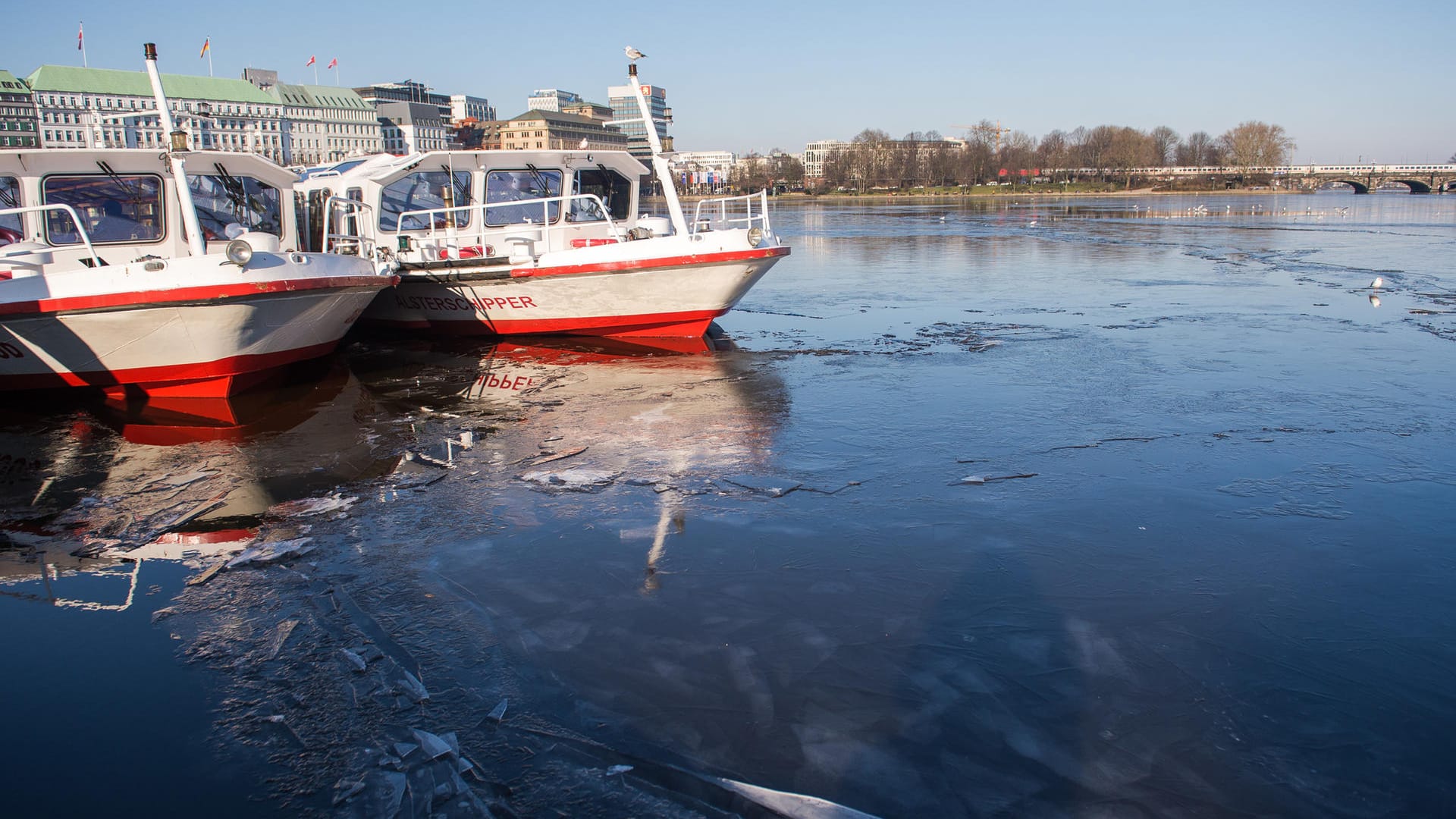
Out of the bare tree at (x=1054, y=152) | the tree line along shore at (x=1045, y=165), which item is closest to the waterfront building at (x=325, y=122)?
the tree line along shore at (x=1045, y=165)

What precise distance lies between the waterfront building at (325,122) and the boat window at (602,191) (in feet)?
408

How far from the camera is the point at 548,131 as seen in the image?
14550 cm

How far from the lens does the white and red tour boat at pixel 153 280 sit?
29.2 ft

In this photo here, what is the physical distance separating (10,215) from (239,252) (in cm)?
404

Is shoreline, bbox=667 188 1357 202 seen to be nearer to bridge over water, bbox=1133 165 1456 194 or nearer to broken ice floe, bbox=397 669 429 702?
bridge over water, bbox=1133 165 1456 194

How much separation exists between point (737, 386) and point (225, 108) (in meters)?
112

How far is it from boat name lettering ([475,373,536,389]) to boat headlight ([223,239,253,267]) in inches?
108

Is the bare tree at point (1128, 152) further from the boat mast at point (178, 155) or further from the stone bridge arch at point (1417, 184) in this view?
the boat mast at point (178, 155)

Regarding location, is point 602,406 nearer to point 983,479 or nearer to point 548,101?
point 983,479

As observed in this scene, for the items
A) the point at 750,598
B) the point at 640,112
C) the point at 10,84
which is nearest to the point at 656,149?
the point at 640,112

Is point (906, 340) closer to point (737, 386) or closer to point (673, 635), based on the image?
point (737, 386)

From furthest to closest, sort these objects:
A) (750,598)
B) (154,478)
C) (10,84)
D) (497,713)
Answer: (10,84) < (154,478) < (750,598) < (497,713)

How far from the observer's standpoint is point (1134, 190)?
117 meters

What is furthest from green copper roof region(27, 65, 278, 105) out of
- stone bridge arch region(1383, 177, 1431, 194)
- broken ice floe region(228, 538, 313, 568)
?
stone bridge arch region(1383, 177, 1431, 194)
